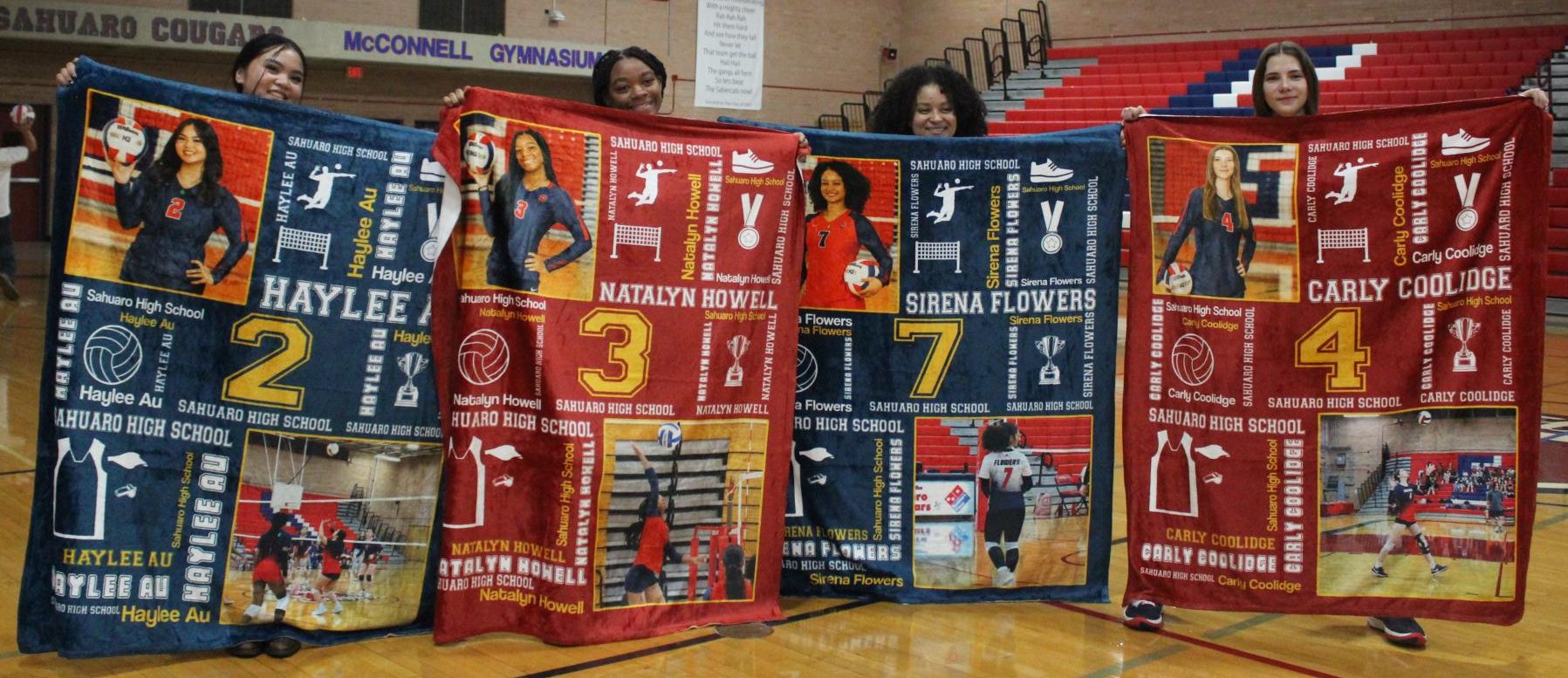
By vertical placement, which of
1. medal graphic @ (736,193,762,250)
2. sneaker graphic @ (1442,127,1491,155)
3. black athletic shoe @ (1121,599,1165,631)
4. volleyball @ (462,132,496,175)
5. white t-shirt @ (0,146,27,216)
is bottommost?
black athletic shoe @ (1121,599,1165,631)

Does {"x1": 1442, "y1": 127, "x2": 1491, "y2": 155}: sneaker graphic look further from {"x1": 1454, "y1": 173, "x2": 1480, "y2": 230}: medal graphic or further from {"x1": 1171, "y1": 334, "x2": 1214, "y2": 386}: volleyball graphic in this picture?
{"x1": 1171, "y1": 334, "x2": 1214, "y2": 386}: volleyball graphic

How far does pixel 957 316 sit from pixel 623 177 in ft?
3.17

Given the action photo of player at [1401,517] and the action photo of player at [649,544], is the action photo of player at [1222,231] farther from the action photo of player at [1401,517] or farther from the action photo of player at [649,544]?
the action photo of player at [649,544]

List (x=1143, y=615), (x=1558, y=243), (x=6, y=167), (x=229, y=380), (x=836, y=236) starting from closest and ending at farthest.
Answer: (x=229, y=380), (x=1143, y=615), (x=836, y=236), (x=6, y=167), (x=1558, y=243)

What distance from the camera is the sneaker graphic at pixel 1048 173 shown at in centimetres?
345

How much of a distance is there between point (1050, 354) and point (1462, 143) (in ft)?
3.64

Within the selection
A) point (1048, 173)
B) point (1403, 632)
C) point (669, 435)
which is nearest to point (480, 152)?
point (669, 435)

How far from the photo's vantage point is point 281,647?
293cm

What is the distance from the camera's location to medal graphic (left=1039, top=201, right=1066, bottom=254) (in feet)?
11.3

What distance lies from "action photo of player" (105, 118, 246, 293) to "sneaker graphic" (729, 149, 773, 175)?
1157 millimetres

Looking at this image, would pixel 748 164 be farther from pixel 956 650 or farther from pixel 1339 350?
pixel 1339 350

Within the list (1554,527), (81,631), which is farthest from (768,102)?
(81,631)

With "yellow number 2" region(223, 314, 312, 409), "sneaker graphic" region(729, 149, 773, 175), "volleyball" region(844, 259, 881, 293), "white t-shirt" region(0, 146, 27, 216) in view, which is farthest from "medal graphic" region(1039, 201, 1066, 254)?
"white t-shirt" region(0, 146, 27, 216)

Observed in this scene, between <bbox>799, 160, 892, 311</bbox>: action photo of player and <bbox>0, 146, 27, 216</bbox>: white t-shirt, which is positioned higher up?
<bbox>0, 146, 27, 216</bbox>: white t-shirt
